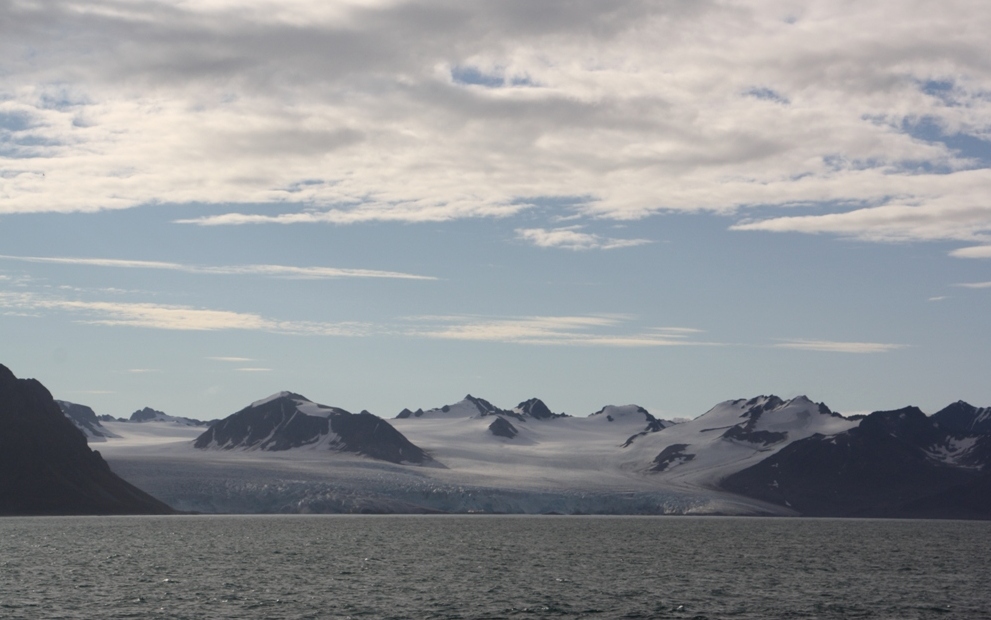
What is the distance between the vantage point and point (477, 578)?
104125 mm

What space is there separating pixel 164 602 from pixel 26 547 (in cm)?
6812

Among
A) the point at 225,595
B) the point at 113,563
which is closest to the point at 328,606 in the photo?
the point at 225,595

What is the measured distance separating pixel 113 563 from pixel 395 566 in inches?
1033

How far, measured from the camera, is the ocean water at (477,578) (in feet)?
263

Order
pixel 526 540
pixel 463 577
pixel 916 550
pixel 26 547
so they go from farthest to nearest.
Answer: pixel 526 540 → pixel 916 550 → pixel 26 547 → pixel 463 577

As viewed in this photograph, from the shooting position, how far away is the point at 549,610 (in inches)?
3142

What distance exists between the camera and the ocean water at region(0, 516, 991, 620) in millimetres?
80188

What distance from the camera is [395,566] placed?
117688mm

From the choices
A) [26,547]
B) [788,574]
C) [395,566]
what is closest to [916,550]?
[788,574]

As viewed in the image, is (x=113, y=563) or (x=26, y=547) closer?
(x=113, y=563)

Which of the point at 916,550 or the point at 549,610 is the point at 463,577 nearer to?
the point at 549,610

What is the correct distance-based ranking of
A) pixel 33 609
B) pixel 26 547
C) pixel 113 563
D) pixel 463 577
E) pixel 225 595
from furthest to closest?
pixel 26 547 → pixel 113 563 → pixel 463 577 → pixel 225 595 → pixel 33 609

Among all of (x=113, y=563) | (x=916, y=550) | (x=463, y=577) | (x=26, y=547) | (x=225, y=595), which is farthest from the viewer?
(x=916, y=550)

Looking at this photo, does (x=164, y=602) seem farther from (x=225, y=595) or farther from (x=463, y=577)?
(x=463, y=577)
